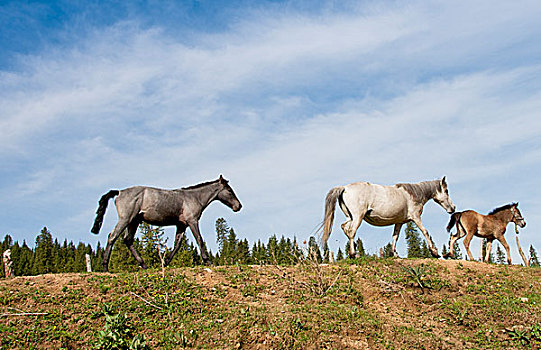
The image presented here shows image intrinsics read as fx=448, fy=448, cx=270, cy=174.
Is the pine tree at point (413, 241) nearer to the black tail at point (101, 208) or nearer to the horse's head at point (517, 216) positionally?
the horse's head at point (517, 216)

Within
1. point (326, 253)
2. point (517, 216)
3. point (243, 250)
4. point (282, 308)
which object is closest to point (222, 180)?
point (326, 253)

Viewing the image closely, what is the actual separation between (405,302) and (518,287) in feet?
12.8

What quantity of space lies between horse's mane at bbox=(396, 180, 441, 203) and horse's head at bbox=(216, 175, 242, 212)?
6278 mm

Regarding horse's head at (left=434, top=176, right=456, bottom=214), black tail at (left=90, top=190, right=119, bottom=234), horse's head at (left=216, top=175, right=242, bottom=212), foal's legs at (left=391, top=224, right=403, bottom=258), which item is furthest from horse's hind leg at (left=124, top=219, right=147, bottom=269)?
horse's head at (left=434, top=176, right=456, bottom=214)

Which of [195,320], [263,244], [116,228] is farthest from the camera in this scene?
[263,244]

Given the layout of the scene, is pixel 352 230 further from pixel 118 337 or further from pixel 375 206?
pixel 118 337

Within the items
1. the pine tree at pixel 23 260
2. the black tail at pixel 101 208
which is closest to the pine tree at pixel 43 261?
the pine tree at pixel 23 260

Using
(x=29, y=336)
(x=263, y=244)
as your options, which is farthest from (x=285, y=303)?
(x=263, y=244)

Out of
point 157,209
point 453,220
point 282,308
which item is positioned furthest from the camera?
point 453,220

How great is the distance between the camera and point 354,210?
53.0ft

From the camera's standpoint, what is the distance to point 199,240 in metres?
14.6

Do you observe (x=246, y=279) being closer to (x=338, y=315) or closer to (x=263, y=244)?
(x=338, y=315)

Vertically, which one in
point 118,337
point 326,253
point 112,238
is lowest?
point 118,337

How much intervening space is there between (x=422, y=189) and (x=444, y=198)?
1.36 meters
